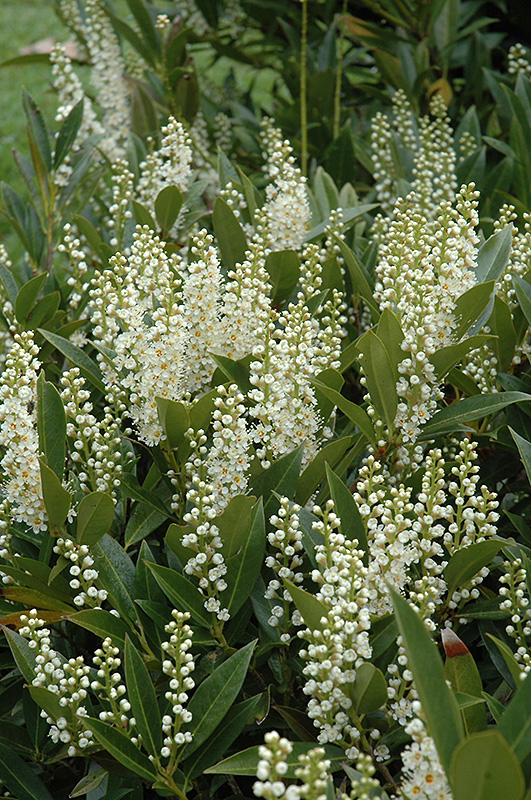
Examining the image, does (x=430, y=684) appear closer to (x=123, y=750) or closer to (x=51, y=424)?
(x=123, y=750)

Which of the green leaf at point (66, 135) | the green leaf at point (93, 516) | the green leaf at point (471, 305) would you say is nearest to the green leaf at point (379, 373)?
the green leaf at point (471, 305)

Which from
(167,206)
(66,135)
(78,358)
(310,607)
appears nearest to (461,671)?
(310,607)

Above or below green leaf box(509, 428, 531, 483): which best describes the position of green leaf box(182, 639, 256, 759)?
below

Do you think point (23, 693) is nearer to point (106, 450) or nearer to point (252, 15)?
point (106, 450)

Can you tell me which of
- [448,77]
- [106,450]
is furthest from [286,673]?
[448,77]

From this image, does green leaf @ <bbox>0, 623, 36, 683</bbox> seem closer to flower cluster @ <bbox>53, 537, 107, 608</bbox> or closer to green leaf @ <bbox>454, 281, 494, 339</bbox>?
flower cluster @ <bbox>53, 537, 107, 608</bbox>

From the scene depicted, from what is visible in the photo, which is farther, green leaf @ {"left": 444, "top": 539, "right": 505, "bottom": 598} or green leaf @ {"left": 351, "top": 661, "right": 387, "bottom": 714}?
green leaf @ {"left": 444, "top": 539, "right": 505, "bottom": 598}

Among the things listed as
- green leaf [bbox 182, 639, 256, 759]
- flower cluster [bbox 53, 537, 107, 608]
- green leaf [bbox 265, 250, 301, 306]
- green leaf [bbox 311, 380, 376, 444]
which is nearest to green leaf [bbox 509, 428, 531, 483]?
green leaf [bbox 311, 380, 376, 444]
